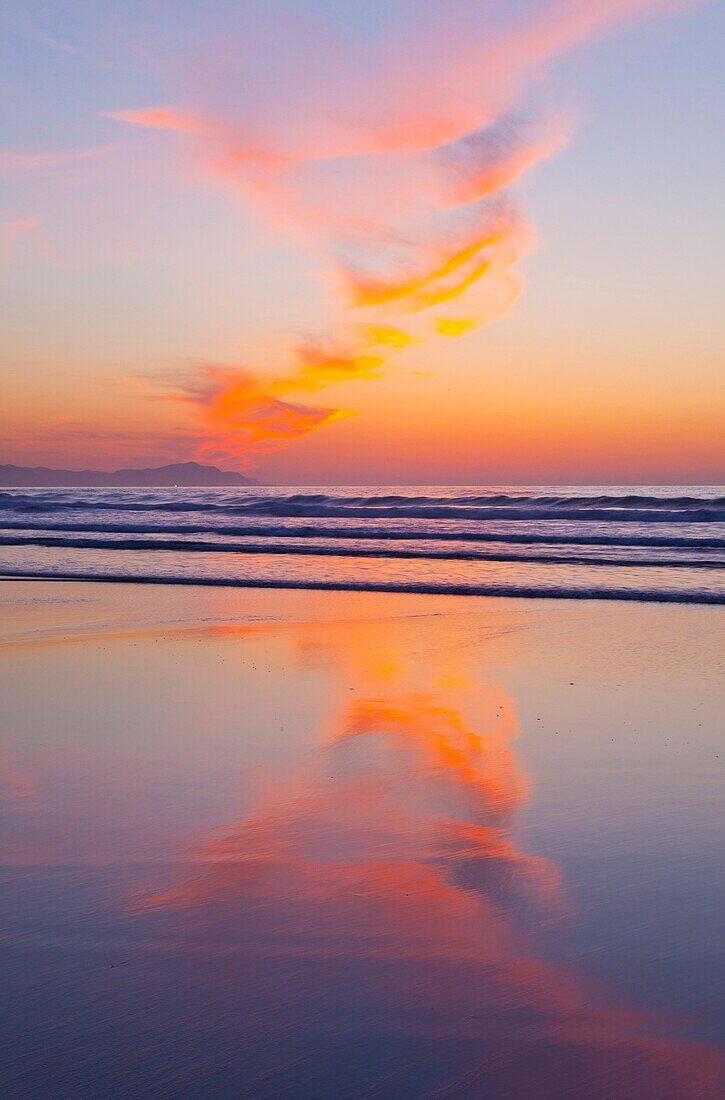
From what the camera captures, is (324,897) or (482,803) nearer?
(324,897)

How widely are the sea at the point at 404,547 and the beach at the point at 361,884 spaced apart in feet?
25.0

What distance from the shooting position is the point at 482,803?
15.3ft

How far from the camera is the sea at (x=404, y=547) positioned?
15.5 meters

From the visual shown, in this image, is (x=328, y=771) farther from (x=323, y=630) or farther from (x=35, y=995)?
(x=323, y=630)

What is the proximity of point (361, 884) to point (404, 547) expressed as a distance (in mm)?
20081

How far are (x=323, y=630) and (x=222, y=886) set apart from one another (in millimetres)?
6728

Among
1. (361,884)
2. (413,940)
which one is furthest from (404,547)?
(413,940)

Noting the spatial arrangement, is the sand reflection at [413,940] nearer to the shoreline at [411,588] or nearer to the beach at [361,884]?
the beach at [361,884]

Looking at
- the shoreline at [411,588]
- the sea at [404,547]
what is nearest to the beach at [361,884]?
the shoreline at [411,588]

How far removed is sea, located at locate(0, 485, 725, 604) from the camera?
1545 centimetres

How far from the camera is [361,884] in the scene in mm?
3641

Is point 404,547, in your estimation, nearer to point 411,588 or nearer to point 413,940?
point 411,588

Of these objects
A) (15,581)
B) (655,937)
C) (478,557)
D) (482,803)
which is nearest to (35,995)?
(655,937)

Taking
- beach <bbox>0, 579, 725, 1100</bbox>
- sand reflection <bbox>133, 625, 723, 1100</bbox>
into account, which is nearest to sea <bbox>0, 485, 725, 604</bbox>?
beach <bbox>0, 579, 725, 1100</bbox>
